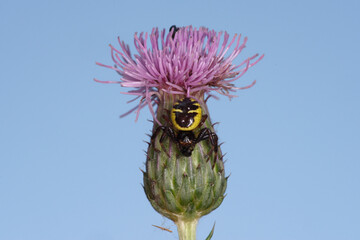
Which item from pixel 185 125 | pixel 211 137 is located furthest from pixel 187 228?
pixel 185 125

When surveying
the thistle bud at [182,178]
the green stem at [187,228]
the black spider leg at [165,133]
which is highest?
the black spider leg at [165,133]

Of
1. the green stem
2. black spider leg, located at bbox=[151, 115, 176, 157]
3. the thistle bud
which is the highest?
black spider leg, located at bbox=[151, 115, 176, 157]

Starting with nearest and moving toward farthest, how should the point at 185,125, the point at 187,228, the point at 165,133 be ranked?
the point at 185,125 < the point at 165,133 < the point at 187,228

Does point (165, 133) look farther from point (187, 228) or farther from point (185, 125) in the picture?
point (187, 228)

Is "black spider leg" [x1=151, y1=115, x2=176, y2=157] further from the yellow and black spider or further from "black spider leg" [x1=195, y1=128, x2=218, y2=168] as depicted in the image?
"black spider leg" [x1=195, y1=128, x2=218, y2=168]

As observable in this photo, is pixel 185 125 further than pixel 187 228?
No

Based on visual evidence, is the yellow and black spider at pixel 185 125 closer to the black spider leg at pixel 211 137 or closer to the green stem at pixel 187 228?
the black spider leg at pixel 211 137

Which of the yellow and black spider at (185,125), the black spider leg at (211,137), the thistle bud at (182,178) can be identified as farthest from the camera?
the black spider leg at (211,137)

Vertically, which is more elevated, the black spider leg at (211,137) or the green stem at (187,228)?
the black spider leg at (211,137)

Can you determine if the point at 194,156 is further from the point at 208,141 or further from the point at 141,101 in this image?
the point at 141,101
